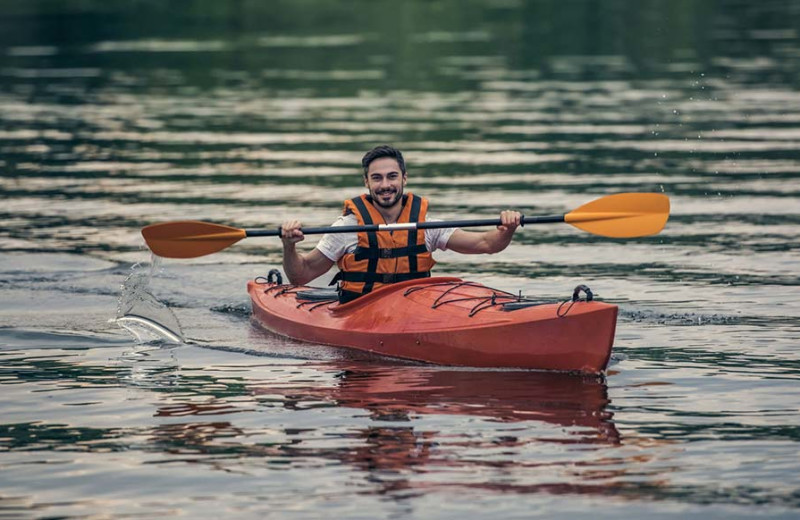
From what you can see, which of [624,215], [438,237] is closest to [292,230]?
[438,237]

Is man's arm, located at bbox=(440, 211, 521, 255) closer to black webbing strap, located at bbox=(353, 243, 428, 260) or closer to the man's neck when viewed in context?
black webbing strap, located at bbox=(353, 243, 428, 260)

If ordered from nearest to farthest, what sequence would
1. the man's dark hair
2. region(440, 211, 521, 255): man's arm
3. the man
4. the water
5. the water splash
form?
the water
region(440, 211, 521, 255): man's arm
the man's dark hair
the man
the water splash

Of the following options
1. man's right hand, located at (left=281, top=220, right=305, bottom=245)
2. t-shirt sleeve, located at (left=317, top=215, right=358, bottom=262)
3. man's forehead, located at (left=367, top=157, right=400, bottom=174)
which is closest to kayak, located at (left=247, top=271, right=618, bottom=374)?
t-shirt sleeve, located at (left=317, top=215, right=358, bottom=262)

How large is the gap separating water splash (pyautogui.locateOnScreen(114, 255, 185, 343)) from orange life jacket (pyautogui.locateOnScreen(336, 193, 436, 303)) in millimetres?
1500

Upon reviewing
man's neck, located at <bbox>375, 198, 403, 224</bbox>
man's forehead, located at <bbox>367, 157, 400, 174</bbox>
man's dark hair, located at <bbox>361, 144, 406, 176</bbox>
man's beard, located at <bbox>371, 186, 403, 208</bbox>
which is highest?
man's dark hair, located at <bbox>361, 144, 406, 176</bbox>

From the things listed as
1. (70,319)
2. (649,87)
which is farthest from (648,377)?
(649,87)

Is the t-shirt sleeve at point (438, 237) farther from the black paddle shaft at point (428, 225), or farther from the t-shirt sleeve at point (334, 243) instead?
the t-shirt sleeve at point (334, 243)

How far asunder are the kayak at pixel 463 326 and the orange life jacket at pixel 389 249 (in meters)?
0.17

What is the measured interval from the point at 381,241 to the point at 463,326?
3.08 ft

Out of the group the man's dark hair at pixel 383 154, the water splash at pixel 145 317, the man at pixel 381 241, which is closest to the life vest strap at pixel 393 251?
the man at pixel 381 241

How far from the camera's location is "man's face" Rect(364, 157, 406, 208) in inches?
381

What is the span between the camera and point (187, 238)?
10508 mm

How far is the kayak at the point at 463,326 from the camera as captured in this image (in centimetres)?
891

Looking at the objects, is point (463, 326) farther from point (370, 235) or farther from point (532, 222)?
point (370, 235)
